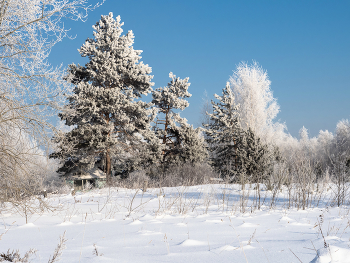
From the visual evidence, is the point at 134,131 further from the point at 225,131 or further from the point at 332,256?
the point at 332,256

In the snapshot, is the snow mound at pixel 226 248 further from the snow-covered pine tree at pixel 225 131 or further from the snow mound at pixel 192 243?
the snow-covered pine tree at pixel 225 131

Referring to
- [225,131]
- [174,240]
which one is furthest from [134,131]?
[174,240]

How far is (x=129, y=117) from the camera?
18.4 metres

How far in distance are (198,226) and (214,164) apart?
69.5ft

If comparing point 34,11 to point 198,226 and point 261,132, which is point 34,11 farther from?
point 261,132

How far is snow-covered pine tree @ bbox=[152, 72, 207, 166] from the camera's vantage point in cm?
2084

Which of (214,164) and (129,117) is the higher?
(129,117)

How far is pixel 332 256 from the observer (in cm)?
172

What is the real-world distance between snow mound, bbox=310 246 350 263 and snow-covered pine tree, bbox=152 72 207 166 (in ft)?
61.4

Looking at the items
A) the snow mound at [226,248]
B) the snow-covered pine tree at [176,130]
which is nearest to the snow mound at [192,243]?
the snow mound at [226,248]

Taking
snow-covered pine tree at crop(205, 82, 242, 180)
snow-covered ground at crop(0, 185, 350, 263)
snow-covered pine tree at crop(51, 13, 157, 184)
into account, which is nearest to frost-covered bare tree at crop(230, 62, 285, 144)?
snow-covered pine tree at crop(205, 82, 242, 180)

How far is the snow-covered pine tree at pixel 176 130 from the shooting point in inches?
821

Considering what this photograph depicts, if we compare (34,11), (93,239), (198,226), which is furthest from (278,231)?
(34,11)

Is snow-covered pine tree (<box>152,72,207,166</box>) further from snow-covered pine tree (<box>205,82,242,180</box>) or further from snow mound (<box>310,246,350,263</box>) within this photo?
snow mound (<box>310,246,350,263</box>)
